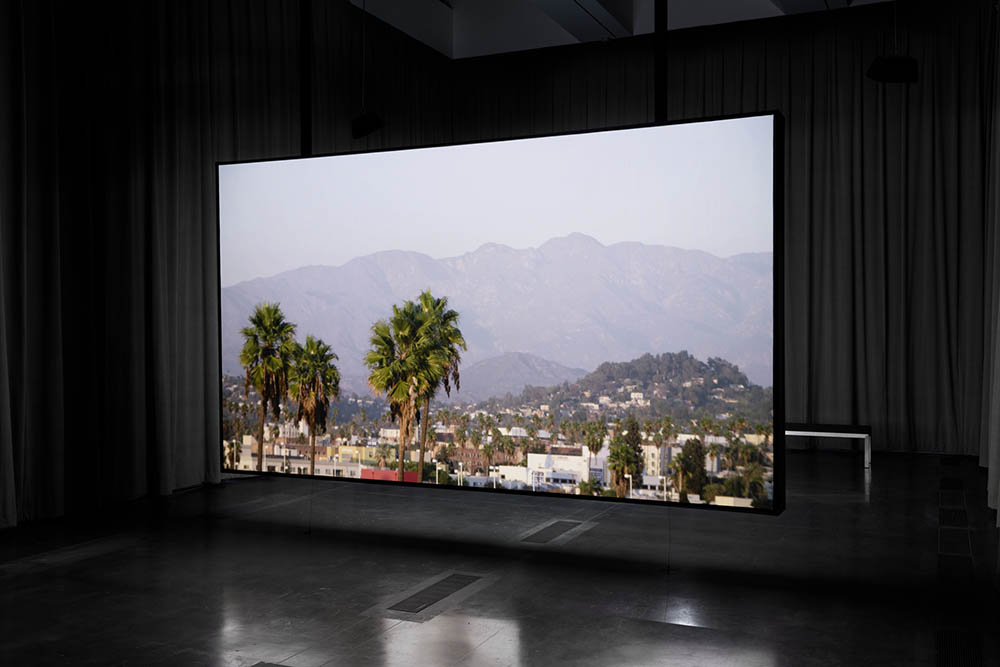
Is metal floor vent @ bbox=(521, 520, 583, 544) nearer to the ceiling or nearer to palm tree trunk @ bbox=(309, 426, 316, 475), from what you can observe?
palm tree trunk @ bbox=(309, 426, 316, 475)

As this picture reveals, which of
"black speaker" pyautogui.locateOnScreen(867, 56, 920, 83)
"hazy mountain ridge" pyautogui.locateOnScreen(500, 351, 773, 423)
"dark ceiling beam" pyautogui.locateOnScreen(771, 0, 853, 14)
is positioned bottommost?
"hazy mountain ridge" pyautogui.locateOnScreen(500, 351, 773, 423)

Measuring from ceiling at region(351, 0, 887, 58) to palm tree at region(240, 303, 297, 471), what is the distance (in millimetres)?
4105

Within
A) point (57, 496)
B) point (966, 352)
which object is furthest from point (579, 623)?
point (966, 352)

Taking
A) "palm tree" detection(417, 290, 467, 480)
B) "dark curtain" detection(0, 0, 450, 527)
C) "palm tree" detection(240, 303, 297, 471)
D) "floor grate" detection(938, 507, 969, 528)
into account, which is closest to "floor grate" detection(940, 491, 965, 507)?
"floor grate" detection(938, 507, 969, 528)

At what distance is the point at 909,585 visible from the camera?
419cm

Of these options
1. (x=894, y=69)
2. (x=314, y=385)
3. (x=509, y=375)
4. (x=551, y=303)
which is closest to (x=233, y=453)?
(x=314, y=385)

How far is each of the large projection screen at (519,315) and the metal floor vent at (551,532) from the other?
26.9 inches

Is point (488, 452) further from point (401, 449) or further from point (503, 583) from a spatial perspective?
point (503, 583)

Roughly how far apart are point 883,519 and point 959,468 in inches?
98.2

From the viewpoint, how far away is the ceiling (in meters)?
8.71

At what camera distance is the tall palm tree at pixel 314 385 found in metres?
5.13

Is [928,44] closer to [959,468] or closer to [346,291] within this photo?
[959,468]

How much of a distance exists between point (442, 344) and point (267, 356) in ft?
3.72

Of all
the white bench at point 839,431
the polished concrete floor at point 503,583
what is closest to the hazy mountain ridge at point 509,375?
the polished concrete floor at point 503,583
